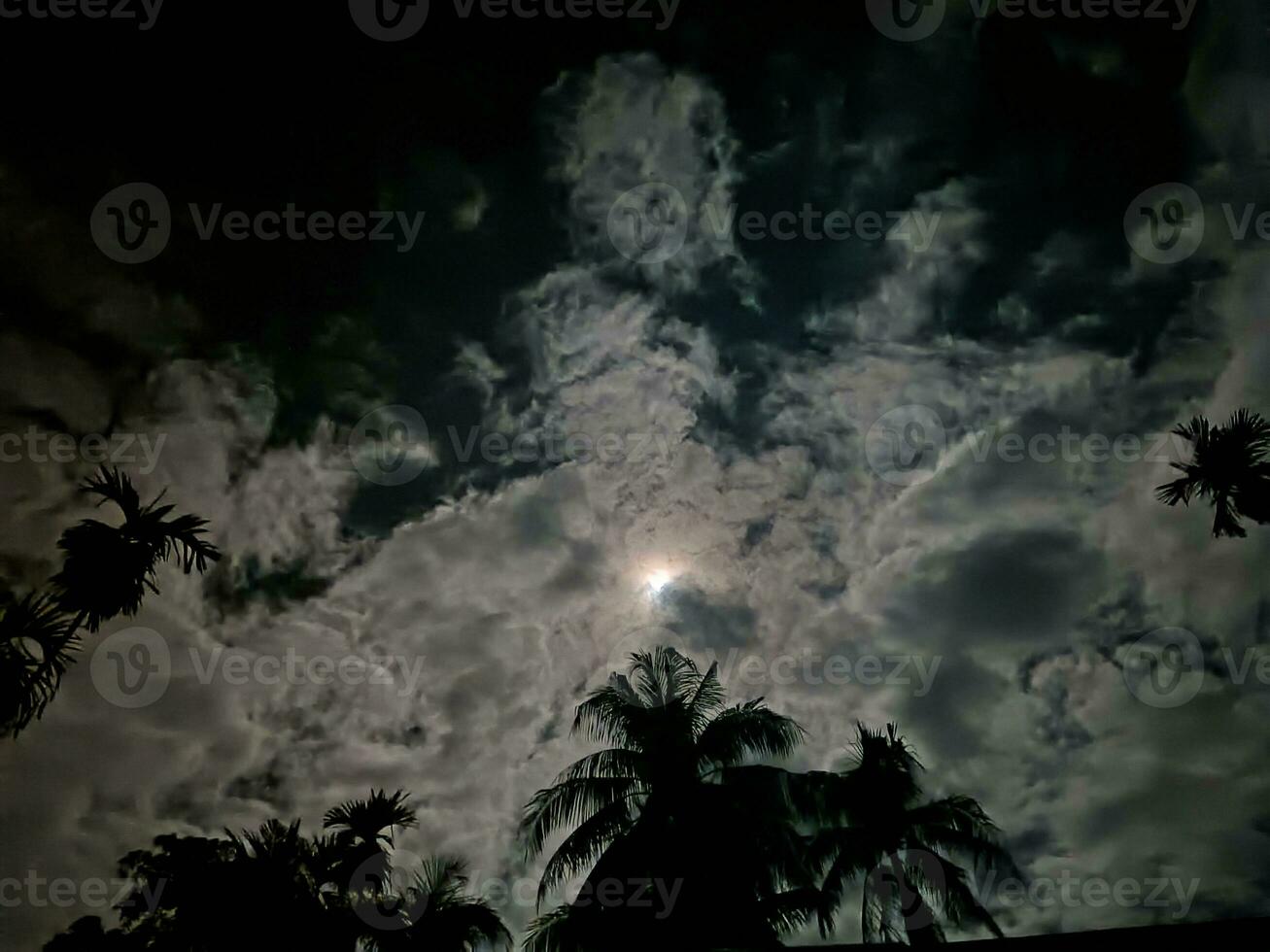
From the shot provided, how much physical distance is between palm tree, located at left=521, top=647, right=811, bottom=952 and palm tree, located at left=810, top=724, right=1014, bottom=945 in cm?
202

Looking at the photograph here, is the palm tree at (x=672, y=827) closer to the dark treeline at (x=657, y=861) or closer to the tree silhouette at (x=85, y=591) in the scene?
the dark treeline at (x=657, y=861)

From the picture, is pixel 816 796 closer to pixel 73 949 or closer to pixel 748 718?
pixel 748 718

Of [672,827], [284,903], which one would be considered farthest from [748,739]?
[284,903]

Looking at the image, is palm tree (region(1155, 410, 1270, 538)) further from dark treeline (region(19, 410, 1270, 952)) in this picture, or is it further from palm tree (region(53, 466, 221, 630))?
palm tree (region(53, 466, 221, 630))

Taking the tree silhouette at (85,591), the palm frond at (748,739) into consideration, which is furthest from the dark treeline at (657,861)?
the tree silhouette at (85,591)

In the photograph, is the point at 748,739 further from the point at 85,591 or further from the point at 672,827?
the point at 85,591

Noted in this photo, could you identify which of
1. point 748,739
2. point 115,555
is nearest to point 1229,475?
point 748,739

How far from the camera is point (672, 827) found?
542 inches

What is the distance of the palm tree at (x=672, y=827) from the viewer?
12789 mm

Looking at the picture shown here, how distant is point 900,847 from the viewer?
16031 millimetres

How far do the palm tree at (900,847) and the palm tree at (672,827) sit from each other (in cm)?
202

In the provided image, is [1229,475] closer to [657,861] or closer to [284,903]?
[657,861]

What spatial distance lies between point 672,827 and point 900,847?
628 cm

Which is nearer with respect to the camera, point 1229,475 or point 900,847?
point 1229,475
